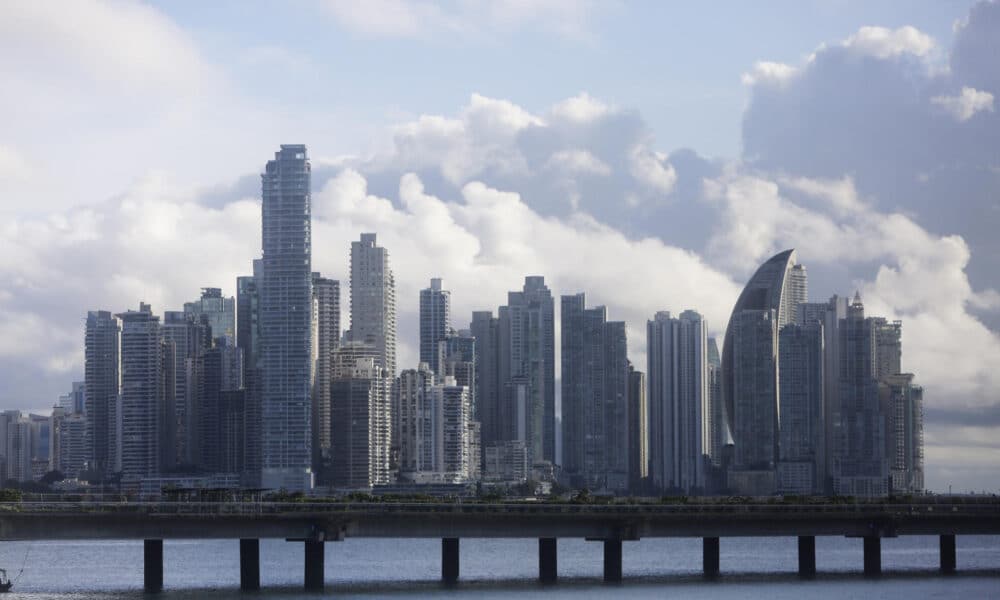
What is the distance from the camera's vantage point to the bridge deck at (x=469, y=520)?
116750 millimetres

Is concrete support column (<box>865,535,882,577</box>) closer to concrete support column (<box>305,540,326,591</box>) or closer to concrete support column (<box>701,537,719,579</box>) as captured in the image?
concrete support column (<box>701,537,719,579</box>)

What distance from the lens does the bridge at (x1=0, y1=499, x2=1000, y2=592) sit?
117688mm

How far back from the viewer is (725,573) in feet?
466

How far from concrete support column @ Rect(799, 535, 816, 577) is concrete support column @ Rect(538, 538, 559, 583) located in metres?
20.8

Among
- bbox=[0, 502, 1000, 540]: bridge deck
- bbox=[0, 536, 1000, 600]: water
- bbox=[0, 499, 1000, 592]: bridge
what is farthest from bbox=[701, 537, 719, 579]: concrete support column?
bbox=[0, 502, 1000, 540]: bridge deck

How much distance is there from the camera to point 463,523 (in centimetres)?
12669

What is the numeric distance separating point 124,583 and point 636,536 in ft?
141

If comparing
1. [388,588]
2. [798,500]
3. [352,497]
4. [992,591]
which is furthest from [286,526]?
[798,500]

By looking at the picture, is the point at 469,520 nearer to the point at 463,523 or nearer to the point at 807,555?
the point at 463,523

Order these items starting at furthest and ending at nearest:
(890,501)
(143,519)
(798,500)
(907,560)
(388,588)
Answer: (907,560) → (798,500) → (890,501) → (388,588) → (143,519)

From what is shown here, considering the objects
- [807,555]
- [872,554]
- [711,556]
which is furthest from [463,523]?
[872,554]

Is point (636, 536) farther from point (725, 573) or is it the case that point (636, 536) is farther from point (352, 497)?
point (352, 497)

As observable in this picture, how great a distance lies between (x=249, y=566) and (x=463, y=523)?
16050 mm

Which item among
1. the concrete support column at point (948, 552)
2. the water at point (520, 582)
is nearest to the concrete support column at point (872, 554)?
the water at point (520, 582)
